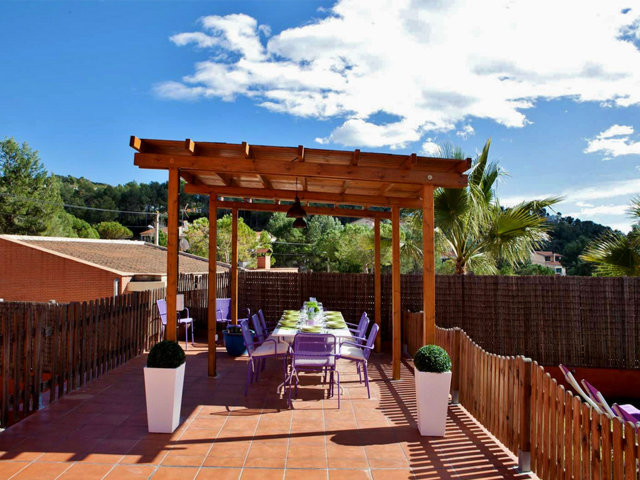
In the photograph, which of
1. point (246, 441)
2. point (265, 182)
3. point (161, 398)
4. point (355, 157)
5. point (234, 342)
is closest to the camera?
point (246, 441)

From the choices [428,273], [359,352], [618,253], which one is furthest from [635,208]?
[359,352]

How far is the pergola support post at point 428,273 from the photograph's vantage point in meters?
4.64

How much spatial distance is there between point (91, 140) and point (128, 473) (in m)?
68.2

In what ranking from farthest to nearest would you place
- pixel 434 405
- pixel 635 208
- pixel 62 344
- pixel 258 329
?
pixel 635 208, pixel 258 329, pixel 62 344, pixel 434 405

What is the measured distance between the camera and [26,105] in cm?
5700

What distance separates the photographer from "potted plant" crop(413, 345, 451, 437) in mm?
4043

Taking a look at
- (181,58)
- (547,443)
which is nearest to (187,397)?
(547,443)

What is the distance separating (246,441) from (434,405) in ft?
5.90

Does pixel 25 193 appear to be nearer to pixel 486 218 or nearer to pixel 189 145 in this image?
pixel 189 145

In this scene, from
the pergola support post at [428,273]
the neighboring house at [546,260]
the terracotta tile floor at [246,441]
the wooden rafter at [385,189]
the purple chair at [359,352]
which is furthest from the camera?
the neighboring house at [546,260]

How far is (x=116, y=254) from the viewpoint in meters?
20.1

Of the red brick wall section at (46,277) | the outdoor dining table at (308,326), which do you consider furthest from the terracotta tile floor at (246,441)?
the red brick wall section at (46,277)

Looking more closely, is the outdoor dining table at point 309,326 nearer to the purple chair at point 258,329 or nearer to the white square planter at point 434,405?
the purple chair at point 258,329

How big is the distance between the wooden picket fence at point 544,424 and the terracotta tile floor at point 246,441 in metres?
0.24
